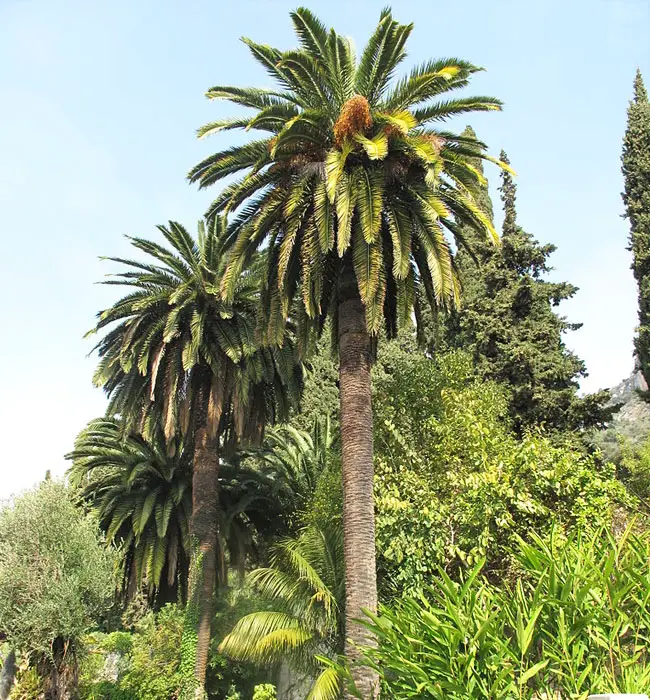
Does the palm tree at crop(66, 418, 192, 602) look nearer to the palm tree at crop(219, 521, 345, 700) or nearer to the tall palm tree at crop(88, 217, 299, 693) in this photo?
the tall palm tree at crop(88, 217, 299, 693)

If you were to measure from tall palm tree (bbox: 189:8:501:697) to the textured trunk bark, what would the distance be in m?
6.86

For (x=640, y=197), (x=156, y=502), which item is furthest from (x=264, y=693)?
(x=640, y=197)

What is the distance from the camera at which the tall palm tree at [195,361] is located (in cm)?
2094

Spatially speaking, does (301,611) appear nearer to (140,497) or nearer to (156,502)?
(156,502)

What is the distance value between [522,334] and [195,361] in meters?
13.1

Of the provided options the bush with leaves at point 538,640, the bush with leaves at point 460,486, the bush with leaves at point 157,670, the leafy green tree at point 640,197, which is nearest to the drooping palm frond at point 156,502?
the bush with leaves at point 157,670

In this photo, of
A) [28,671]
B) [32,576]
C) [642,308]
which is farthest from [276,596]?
[642,308]

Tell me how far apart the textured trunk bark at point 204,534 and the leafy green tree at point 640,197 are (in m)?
16.2

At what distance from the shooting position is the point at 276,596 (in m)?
18.6

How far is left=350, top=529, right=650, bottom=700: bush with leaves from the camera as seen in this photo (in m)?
8.91

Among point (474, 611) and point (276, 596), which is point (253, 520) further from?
point (474, 611)

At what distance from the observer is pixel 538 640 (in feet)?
33.5

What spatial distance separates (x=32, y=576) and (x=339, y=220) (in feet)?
44.4

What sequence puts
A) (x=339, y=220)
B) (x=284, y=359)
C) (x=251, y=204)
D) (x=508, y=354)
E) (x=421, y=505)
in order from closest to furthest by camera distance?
(x=339, y=220) < (x=251, y=204) < (x=421, y=505) < (x=284, y=359) < (x=508, y=354)
